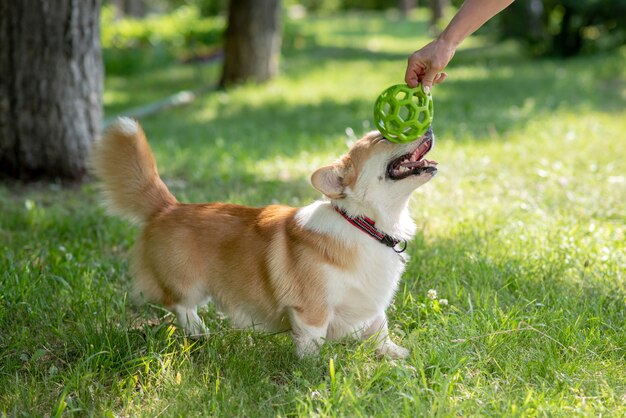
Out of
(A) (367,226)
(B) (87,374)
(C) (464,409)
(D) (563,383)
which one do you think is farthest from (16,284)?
(D) (563,383)

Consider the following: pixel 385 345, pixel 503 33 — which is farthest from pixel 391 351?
pixel 503 33

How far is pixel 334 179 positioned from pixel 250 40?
31.0 feet

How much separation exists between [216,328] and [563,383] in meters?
1.62

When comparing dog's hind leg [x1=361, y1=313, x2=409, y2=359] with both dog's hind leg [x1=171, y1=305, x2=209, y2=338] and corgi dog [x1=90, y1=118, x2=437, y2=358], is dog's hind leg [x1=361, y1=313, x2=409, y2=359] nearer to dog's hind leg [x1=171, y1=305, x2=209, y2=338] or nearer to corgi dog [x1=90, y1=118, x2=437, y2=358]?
corgi dog [x1=90, y1=118, x2=437, y2=358]

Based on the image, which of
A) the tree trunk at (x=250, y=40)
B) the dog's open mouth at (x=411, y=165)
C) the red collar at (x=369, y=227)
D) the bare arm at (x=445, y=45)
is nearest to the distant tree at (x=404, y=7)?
the tree trunk at (x=250, y=40)

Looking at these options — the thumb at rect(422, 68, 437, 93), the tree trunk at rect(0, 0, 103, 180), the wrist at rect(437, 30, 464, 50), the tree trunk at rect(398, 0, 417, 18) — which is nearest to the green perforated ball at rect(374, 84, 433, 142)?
the thumb at rect(422, 68, 437, 93)

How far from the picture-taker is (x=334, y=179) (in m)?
3.04

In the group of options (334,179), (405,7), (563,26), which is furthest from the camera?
(405,7)

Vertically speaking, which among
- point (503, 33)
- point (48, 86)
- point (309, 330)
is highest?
point (503, 33)

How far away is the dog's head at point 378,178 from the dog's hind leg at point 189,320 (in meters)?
0.90

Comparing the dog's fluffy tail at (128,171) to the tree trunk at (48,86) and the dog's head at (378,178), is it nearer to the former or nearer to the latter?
the dog's head at (378,178)

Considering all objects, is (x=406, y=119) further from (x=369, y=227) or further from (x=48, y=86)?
(x=48, y=86)

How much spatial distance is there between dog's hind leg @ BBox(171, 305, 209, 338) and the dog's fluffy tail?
0.52 m

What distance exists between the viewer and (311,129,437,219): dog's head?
303 centimetres
